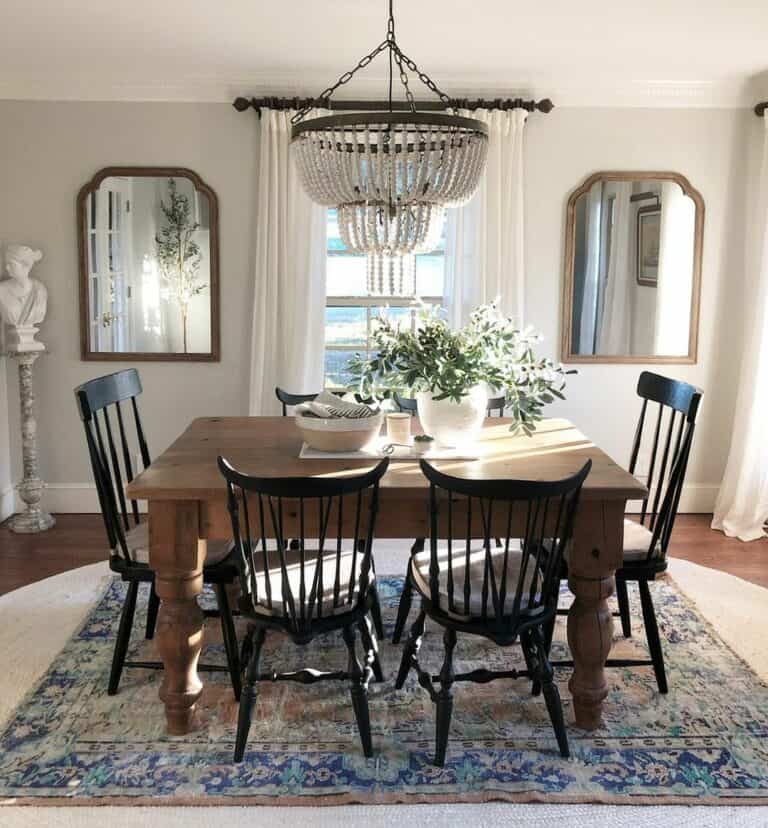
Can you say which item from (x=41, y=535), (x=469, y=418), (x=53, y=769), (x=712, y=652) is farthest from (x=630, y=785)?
(x=41, y=535)

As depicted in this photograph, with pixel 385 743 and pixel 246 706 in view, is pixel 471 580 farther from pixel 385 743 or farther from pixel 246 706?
pixel 246 706

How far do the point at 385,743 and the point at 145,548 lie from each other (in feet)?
3.30

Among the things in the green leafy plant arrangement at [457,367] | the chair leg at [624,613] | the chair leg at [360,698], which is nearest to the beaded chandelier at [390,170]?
the green leafy plant arrangement at [457,367]

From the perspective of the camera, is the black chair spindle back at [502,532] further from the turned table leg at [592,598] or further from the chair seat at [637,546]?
the chair seat at [637,546]

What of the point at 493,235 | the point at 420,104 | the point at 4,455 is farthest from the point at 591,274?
the point at 4,455

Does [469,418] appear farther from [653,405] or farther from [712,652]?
[653,405]

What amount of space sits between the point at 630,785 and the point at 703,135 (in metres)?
3.69

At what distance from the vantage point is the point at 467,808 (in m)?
2.37

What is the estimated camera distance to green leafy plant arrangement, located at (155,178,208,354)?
484 centimetres

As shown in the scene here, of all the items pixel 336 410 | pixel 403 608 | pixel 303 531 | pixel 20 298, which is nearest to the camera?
pixel 303 531

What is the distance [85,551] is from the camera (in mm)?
4453

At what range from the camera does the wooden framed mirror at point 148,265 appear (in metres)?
4.82

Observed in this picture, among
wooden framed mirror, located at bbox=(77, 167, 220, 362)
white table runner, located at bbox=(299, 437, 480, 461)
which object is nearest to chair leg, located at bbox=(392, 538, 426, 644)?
white table runner, located at bbox=(299, 437, 480, 461)

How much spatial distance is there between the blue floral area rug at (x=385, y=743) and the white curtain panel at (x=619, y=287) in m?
2.18
